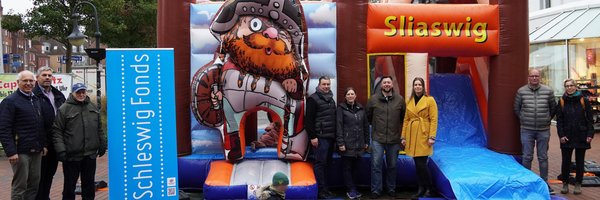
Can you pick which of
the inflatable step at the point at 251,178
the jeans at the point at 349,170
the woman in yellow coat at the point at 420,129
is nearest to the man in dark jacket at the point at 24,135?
the inflatable step at the point at 251,178

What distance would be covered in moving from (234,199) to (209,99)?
125 cm

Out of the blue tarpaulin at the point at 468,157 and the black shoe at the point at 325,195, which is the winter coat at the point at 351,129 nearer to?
the black shoe at the point at 325,195

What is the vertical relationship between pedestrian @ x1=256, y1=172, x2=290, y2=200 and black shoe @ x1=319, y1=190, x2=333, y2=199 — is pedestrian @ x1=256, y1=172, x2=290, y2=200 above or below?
above

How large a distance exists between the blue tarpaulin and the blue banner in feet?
10.5

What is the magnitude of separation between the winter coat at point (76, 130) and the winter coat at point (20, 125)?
0.54ft

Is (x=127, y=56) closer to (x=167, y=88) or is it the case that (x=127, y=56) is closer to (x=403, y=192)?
(x=167, y=88)

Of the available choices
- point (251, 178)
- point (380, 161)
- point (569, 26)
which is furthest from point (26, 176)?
point (569, 26)

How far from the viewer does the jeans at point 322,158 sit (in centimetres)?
655

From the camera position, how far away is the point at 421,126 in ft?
21.4

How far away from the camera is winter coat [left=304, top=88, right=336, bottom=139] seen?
648 centimetres

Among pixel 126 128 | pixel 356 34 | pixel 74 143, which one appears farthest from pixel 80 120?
pixel 356 34

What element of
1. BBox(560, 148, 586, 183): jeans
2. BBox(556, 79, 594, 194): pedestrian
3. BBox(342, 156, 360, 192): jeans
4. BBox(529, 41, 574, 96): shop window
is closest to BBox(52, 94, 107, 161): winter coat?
BBox(342, 156, 360, 192): jeans

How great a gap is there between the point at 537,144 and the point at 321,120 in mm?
2578

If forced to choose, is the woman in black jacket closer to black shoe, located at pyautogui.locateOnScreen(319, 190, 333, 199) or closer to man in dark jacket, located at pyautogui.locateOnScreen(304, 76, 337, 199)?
man in dark jacket, located at pyautogui.locateOnScreen(304, 76, 337, 199)
